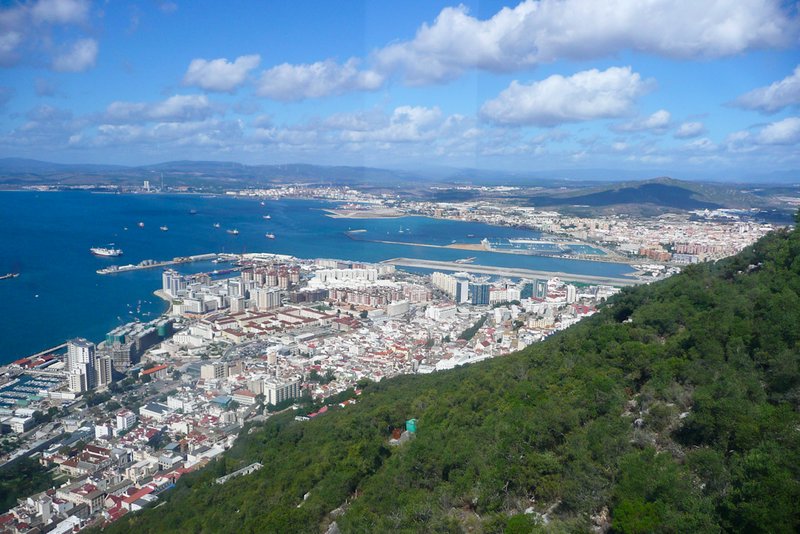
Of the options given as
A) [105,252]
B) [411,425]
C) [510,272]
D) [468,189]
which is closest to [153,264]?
[105,252]

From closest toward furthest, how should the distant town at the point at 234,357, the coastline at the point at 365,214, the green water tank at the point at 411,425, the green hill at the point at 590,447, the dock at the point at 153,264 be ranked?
the green hill at the point at 590,447 → the green water tank at the point at 411,425 → the distant town at the point at 234,357 → the dock at the point at 153,264 → the coastline at the point at 365,214

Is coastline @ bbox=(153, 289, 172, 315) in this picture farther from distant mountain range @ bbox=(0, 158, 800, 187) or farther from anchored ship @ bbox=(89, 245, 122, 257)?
distant mountain range @ bbox=(0, 158, 800, 187)

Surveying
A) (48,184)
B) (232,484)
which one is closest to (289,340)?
(232,484)

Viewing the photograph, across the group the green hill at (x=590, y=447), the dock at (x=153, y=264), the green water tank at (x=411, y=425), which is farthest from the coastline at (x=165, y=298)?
the green water tank at (x=411, y=425)

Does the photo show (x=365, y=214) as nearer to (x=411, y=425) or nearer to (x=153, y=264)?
(x=153, y=264)

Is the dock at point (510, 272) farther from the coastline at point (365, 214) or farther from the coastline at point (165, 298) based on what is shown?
the coastline at point (365, 214)

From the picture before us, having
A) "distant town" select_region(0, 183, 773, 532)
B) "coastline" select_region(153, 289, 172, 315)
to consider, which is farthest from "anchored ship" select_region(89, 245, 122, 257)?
"coastline" select_region(153, 289, 172, 315)
